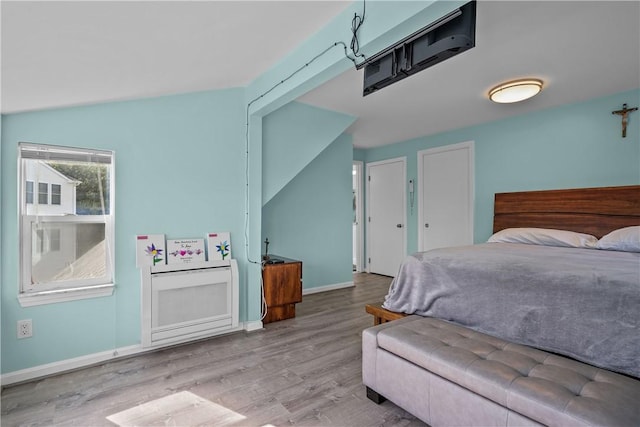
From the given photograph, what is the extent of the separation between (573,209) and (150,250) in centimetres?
421

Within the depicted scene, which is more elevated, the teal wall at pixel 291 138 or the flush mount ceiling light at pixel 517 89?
the flush mount ceiling light at pixel 517 89

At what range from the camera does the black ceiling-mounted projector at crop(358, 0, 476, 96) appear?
139 centimetres

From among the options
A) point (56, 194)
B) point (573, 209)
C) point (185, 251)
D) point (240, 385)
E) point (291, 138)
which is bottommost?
point (240, 385)

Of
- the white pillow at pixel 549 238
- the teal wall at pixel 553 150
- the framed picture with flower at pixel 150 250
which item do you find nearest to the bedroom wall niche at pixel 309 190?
the framed picture with flower at pixel 150 250

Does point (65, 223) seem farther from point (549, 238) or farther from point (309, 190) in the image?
point (549, 238)

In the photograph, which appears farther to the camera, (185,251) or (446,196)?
(446,196)

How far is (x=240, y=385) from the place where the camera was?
7.02 ft

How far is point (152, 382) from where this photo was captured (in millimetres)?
2170

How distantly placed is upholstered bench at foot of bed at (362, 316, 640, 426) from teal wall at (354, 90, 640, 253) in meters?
2.64

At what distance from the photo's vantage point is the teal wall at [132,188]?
2152mm

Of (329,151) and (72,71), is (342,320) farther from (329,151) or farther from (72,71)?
(72,71)

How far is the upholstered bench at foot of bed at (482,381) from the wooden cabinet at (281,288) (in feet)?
5.12

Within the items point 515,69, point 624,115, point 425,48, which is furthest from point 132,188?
point 624,115

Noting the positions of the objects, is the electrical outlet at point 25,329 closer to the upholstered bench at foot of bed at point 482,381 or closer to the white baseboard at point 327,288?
the upholstered bench at foot of bed at point 482,381
